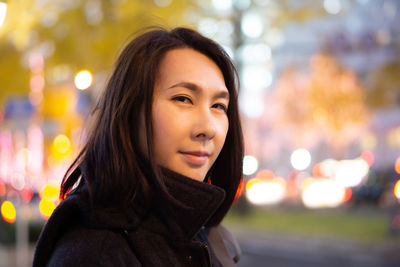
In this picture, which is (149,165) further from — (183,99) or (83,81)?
(83,81)

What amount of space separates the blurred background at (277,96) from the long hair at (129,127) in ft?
0.88

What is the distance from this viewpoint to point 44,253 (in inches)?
52.7

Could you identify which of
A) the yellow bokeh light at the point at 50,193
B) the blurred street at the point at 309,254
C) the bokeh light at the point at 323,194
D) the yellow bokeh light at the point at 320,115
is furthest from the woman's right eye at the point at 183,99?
the yellow bokeh light at the point at 320,115

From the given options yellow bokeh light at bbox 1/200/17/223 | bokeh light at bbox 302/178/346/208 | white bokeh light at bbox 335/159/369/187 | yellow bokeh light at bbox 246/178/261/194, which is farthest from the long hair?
yellow bokeh light at bbox 246/178/261/194

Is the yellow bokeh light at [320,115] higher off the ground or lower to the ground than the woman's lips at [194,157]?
higher

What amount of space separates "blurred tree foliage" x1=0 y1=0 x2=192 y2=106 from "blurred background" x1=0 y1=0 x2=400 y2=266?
22 mm

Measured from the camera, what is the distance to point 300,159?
122 feet

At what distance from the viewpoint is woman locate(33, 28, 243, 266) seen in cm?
132

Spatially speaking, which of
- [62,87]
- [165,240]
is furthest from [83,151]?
[62,87]

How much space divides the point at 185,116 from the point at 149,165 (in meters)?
0.19

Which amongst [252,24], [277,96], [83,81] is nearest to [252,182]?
[252,24]

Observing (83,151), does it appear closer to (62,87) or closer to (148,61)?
(148,61)

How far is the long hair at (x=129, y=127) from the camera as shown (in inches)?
54.9

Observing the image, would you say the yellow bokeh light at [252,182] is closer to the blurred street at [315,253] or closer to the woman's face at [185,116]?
the blurred street at [315,253]
